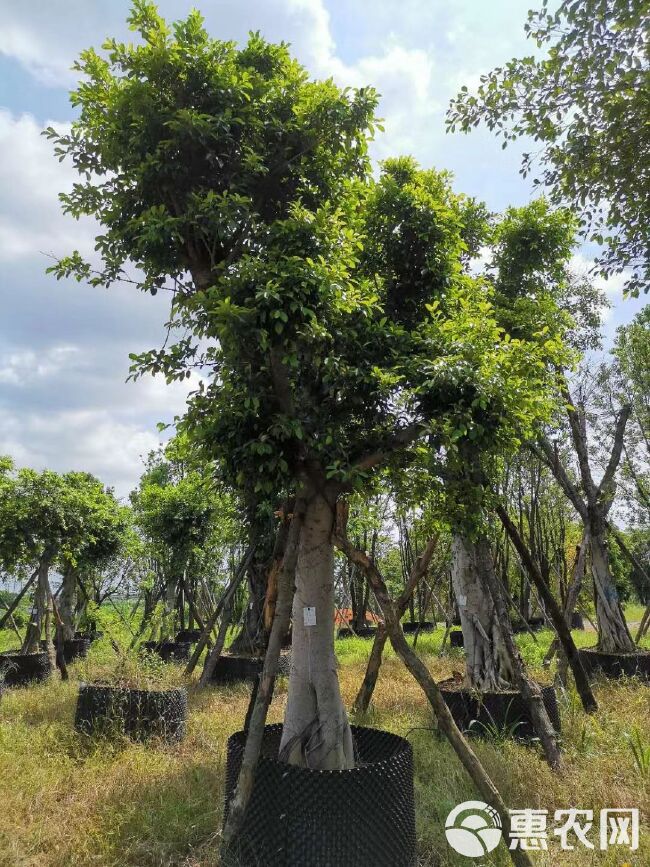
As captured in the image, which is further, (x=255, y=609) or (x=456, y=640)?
(x=456, y=640)

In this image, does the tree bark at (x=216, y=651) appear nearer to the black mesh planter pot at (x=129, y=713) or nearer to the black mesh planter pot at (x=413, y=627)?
the black mesh planter pot at (x=129, y=713)

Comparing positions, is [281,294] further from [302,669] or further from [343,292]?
[302,669]

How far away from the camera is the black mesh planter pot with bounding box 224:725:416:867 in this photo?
345 cm

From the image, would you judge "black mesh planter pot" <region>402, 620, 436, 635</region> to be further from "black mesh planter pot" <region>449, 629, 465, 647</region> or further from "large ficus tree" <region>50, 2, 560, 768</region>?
"large ficus tree" <region>50, 2, 560, 768</region>

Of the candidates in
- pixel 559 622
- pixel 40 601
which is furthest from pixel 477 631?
pixel 40 601

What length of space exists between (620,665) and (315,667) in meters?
6.74

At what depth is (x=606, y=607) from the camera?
1013 centimetres

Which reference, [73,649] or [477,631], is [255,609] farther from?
[477,631]

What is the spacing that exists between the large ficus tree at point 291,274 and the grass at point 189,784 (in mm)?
972

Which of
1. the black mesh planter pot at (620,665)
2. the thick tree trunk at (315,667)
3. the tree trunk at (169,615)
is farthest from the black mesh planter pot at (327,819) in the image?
the black mesh planter pot at (620,665)

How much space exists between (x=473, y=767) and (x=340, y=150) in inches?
187

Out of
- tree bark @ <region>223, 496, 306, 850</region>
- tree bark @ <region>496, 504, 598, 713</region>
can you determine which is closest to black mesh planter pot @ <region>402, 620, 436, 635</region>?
tree bark @ <region>496, 504, 598, 713</region>

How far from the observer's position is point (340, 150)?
491cm

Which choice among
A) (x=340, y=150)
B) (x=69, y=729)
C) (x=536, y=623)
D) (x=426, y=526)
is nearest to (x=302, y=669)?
(x=426, y=526)
